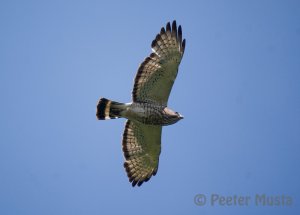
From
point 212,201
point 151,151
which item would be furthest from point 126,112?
point 212,201

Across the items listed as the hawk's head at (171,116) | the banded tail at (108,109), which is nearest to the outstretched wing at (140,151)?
the banded tail at (108,109)

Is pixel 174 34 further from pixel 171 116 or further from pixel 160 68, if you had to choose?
pixel 171 116

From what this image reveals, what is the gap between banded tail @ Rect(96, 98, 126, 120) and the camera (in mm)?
10852

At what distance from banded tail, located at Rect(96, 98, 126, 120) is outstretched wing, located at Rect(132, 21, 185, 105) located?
1.40ft

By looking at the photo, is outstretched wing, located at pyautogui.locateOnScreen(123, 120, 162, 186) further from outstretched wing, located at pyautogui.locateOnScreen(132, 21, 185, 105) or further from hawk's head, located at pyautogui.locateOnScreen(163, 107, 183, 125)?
outstretched wing, located at pyautogui.locateOnScreen(132, 21, 185, 105)

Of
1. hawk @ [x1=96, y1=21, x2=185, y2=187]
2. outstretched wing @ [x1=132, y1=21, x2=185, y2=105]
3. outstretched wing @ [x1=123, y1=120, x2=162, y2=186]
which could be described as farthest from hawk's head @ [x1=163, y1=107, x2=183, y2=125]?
outstretched wing @ [x1=123, y1=120, x2=162, y2=186]

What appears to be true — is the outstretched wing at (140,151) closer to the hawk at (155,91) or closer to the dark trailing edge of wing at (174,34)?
the hawk at (155,91)

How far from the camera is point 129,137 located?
37.4 feet

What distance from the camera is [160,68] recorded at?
10.5 meters

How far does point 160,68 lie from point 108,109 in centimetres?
137

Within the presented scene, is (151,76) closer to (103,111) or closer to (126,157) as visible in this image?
(103,111)

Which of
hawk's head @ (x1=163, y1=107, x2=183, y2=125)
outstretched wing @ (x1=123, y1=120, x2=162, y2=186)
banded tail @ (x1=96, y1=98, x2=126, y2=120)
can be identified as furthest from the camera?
outstretched wing @ (x1=123, y1=120, x2=162, y2=186)

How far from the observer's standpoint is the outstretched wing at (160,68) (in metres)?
10.5

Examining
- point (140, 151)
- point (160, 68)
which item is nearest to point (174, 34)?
point (160, 68)
